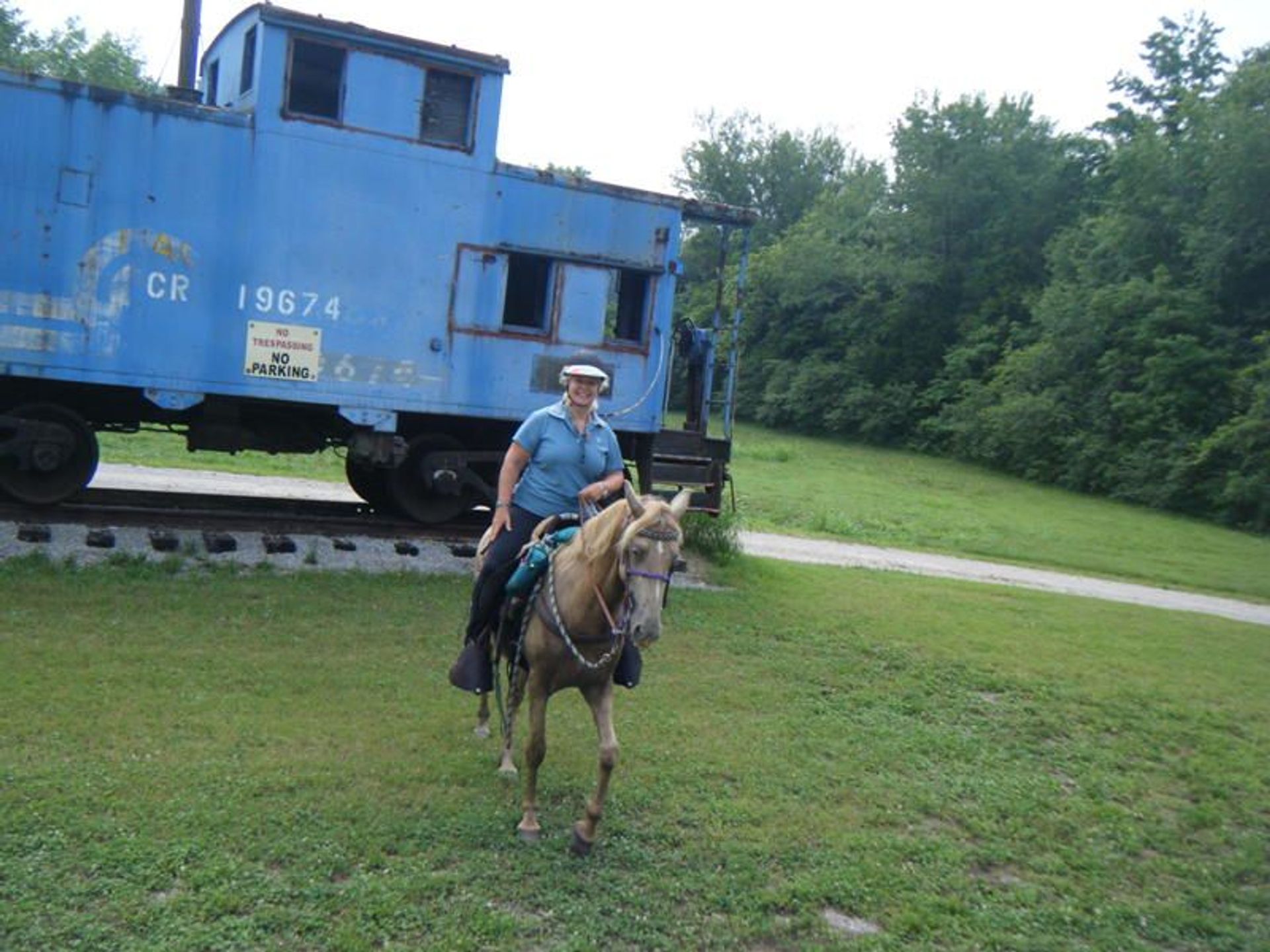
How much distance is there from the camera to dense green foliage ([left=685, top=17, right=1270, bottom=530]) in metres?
33.2

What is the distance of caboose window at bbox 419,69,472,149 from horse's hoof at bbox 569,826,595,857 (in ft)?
26.4

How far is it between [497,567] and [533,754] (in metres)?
1.04

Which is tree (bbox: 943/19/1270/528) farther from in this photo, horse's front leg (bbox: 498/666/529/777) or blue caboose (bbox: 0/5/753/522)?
horse's front leg (bbox: 498/666/529/777)

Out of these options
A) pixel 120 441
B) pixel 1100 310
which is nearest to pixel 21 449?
pixel 120 441

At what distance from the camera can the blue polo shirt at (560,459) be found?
5902 millimetres

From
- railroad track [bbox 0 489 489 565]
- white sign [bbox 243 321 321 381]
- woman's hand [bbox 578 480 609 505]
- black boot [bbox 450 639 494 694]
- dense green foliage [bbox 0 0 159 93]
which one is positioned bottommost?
railroad track [bbox 0 489 489 565]

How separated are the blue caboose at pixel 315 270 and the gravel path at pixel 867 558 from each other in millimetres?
3748

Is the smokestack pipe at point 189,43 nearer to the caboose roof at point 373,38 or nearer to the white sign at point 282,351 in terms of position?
the caboose roof at point 373,38

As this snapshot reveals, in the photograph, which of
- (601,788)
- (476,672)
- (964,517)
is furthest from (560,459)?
(964,517)

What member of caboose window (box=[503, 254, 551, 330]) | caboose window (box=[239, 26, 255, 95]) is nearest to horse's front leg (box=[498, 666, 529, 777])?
caboose window (box=[503, 254, 551, 330])

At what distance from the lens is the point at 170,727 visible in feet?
20.3

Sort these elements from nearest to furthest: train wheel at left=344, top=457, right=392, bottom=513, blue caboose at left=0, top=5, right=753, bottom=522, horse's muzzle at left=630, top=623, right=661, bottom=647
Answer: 1. horse's muzzle at left=630, top=623, right=661, bottom=647
2. blue caboose at left=0, top=5, right=753, bottom=522
3. train wheel at left=344, top=457, right=392, bottom=513

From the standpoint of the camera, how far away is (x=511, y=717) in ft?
20.1

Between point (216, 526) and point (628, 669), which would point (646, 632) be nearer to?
point (628, 669)
